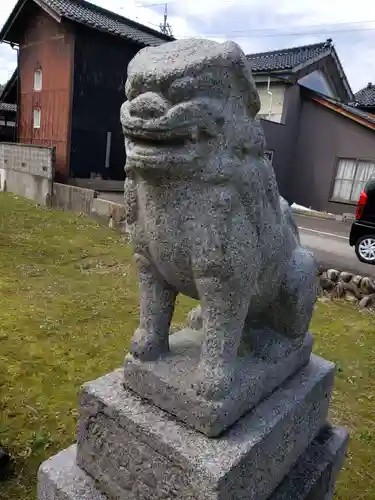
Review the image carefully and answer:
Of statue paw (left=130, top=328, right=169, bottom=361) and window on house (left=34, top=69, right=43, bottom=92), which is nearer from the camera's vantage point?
statue paw (left=130, top=328, right=169, bottom=361)

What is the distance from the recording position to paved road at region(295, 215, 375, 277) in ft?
19.0

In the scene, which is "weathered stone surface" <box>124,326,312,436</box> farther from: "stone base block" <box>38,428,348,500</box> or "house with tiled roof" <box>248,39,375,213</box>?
"house with tiled roof" <box>248,39,375,213</box>

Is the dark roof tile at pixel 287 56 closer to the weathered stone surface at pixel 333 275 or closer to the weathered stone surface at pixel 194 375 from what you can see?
the weathered stone surface at pixel 333 275

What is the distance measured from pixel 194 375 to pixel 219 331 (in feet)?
0.63

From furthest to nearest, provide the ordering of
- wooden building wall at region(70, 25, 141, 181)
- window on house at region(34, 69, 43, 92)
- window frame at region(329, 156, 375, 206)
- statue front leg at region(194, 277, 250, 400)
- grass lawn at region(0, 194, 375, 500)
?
window frame at region(329, 156, 375, 206)
window on house at region(34, 69, 43, 92)
wooden building wall at region(70, 25, 141, 181)
grass lawn at region(0, 194, 375, 500)
statue front leg at region(194, 277, 250, 400)

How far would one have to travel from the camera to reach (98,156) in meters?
11.4

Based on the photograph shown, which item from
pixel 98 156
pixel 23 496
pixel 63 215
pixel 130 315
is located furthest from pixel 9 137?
pixel 23 496

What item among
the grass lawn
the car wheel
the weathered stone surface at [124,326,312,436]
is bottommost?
the grass lawn

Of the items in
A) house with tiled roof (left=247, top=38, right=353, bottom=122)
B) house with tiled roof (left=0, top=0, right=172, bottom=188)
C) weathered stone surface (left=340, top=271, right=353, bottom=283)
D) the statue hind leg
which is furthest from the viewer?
house with tiled roof (left=247, top=38, right=353, bottom=122)

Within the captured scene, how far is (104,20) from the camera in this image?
39.3 ft

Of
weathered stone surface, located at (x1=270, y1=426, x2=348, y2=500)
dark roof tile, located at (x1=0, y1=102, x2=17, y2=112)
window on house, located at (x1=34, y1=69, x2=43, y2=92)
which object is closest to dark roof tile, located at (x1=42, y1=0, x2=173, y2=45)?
window on house, located at (x1=34, y1=69, x2=43, y2=92)

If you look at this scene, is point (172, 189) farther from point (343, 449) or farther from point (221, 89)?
point (343, 449)

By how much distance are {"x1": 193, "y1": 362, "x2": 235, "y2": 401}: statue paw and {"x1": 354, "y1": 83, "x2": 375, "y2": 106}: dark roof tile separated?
1585cm

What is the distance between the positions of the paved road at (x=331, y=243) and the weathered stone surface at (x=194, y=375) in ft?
14.1
